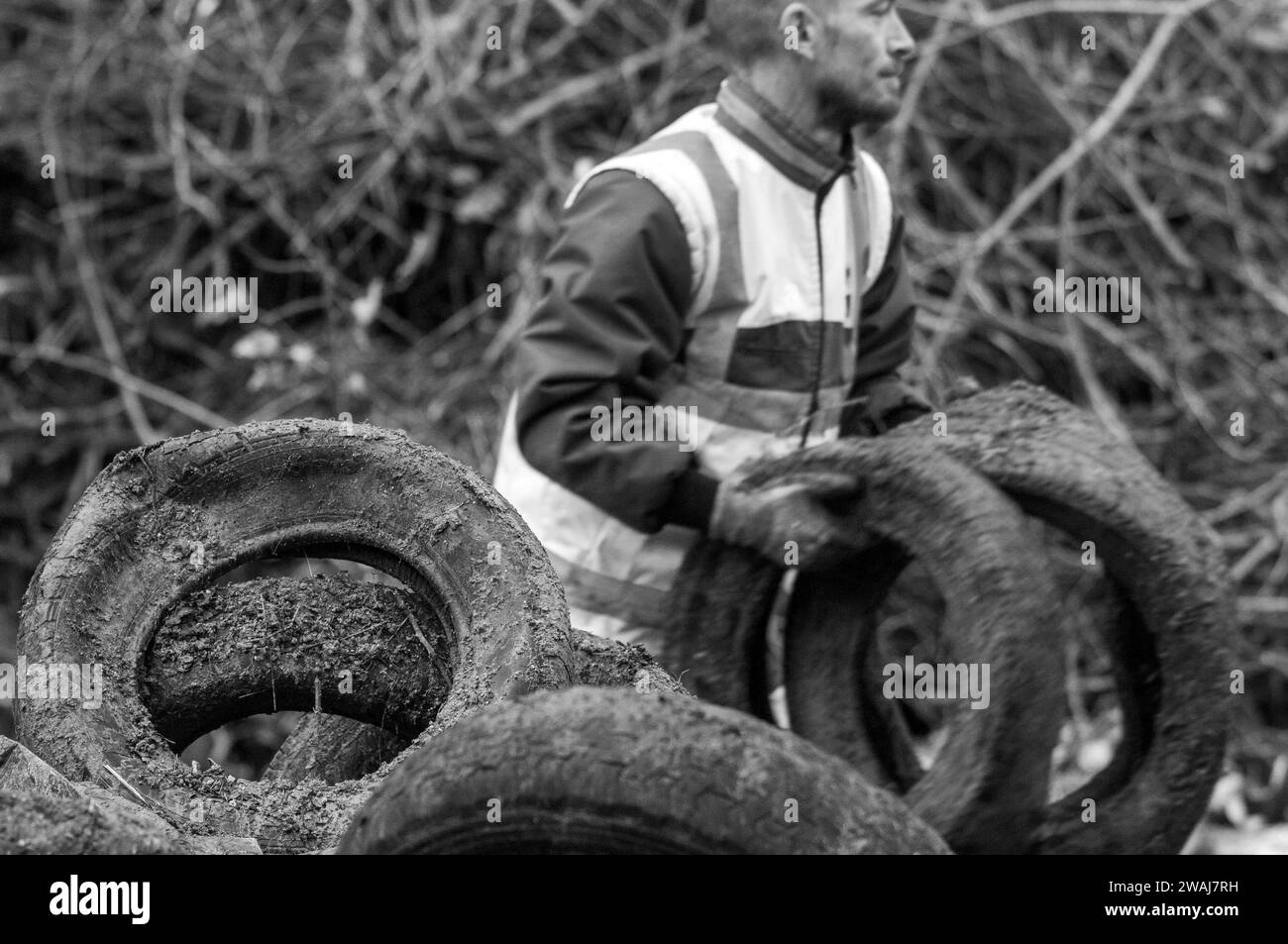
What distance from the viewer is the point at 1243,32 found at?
5.83 meters

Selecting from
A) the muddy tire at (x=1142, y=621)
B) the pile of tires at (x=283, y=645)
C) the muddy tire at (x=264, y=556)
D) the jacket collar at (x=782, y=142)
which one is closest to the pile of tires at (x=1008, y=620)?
the muddy tire at (x=1142, y=621)

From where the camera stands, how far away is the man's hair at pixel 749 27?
3123 mm

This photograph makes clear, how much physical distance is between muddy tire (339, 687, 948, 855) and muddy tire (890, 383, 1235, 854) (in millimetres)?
752

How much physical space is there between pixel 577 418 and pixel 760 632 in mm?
487

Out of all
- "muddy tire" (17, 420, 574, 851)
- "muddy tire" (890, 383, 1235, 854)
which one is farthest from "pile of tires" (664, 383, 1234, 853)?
"muddy tire" (17, 420, 574, 851)

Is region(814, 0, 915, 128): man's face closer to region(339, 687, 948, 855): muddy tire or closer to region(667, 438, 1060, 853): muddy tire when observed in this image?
region(667, 438, 1060, 853): muddy tire

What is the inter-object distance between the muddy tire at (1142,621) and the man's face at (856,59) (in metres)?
0.81

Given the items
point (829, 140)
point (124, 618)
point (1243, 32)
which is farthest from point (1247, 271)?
point (124, 618)

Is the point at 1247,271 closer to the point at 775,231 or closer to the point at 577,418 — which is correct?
the point at 775,231

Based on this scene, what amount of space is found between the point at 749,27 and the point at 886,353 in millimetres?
716

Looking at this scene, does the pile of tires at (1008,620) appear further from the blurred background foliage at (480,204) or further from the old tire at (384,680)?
the blurred background foliage at (480,204)

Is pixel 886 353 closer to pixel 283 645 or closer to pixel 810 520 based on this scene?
pixel 810 520

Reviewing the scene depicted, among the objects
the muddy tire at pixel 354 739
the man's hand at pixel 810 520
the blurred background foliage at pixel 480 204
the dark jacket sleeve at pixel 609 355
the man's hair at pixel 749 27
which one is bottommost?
the muddy tire at pixel 354 739

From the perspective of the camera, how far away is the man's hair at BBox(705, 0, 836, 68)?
3123 millimetres
